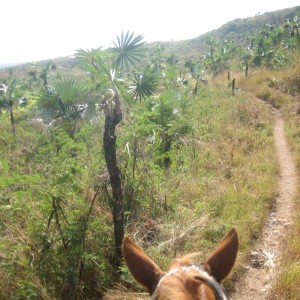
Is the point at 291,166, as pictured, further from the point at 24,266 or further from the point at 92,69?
the point at 24,266

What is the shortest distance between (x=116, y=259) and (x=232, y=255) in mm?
2590

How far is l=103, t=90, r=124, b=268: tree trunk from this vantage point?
3.39 meters

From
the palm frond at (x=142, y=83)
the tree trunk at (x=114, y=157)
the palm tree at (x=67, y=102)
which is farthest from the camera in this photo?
the palm frond at (x=142, y=83)

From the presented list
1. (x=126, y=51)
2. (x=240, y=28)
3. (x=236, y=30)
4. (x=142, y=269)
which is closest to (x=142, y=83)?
(x=126, y=51)

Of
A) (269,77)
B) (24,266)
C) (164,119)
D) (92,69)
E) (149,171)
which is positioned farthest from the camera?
(269,77)

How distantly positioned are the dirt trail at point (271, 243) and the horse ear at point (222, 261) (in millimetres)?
2407

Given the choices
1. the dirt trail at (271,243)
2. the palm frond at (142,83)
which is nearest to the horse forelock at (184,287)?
the dirt trail at (271,243)

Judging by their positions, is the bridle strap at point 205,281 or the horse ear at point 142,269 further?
the horse ear at point 142,269

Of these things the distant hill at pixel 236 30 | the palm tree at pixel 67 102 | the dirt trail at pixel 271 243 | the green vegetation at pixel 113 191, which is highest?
the distant hill at pixel 236 30

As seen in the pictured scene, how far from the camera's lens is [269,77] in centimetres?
1731

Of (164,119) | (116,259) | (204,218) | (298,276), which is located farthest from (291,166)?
(116,259)

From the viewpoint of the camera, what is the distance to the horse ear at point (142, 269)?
1629 millimetres

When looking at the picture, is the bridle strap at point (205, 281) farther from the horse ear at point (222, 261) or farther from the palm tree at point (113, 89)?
the palm tree at point (113, 89)

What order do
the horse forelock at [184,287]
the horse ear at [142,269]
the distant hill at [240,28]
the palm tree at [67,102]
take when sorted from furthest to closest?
the distant hill at [240,28] → the palm tree at [67,102] → the horse ear at [142,269] → the horse forelock at [184,287]
